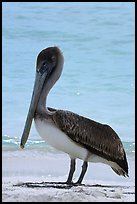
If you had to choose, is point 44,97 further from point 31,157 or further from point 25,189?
point 31,157

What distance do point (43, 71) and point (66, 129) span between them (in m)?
0.49

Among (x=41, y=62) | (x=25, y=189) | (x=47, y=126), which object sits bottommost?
(x=25, y=189)

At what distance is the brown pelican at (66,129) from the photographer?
4.49 metres

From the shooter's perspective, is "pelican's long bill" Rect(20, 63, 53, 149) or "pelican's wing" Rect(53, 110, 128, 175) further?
"pelican's long bill" Rect(20, 63, 53, 149)

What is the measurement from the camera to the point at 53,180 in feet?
20.0

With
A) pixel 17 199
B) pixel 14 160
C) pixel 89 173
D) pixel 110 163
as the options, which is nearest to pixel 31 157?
pixel 14 160

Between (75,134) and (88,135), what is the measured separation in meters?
0.11

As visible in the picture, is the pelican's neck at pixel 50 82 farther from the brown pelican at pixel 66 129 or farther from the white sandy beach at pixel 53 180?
the white sandy beach at pixel 53 180

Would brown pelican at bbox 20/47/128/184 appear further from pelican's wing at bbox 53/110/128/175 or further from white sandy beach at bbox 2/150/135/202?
white sandy beach at bbox 2/150/135/202

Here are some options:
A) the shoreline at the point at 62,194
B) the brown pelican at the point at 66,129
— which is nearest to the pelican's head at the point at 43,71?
the brown pelican at the point at 66,129

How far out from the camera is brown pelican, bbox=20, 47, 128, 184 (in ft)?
14.7

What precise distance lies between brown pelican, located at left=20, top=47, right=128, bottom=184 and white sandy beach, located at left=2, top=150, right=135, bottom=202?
228 mm

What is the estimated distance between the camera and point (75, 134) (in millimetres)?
4504

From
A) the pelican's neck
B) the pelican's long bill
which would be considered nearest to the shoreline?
the pelican's long bill
